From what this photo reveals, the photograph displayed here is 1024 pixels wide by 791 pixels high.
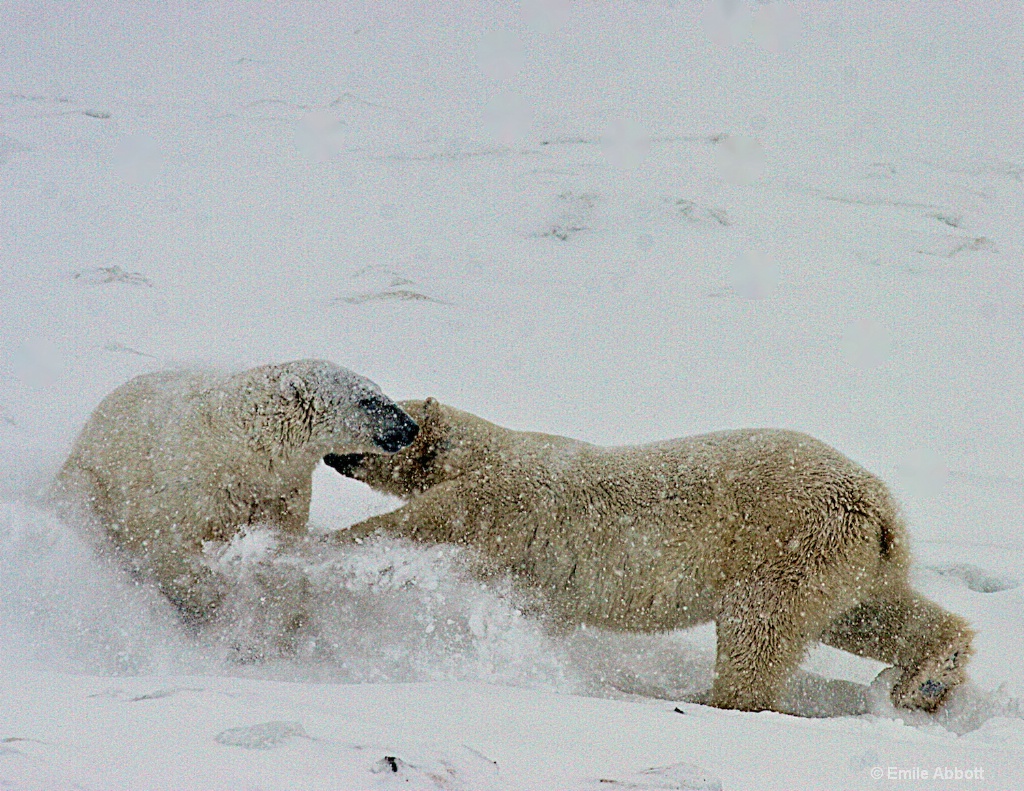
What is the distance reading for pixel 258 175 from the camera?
16141mm

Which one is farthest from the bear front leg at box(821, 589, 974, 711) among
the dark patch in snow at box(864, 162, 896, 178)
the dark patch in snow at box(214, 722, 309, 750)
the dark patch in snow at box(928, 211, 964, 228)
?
the dark patch in snow at box(864, 162, 896, 178)

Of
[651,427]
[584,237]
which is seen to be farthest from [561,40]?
[651,427]

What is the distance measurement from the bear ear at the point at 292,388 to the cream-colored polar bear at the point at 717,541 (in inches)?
31.1

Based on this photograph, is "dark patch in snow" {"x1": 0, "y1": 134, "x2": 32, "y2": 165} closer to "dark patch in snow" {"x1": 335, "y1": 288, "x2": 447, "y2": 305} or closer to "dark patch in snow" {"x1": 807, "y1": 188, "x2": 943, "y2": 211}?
"dark patch in snow" {"x1": 335, "y1": 288, "x2": 447, "y2": 305}

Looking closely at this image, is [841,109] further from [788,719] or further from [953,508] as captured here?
[788,719]

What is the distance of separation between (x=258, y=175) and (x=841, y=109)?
10568 mm

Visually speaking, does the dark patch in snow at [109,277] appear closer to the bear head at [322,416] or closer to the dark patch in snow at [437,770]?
the bear head at [322,416]

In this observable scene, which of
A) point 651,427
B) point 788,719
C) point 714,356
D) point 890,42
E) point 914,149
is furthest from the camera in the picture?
point 890,42

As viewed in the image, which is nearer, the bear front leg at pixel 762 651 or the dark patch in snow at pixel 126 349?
the bear front leg at pixel 762 651

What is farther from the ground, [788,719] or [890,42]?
[890,42]

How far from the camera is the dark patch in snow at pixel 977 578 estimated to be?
620 centimetres

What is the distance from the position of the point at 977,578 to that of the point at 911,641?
144cm

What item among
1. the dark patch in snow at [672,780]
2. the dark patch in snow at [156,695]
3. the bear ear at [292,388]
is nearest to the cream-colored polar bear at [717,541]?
the bear ear at [292,388]

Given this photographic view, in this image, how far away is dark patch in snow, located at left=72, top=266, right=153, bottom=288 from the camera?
11.8m
